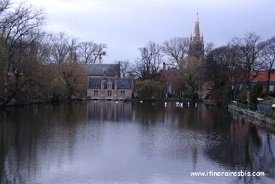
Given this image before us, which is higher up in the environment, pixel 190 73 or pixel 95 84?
pixel 190 73

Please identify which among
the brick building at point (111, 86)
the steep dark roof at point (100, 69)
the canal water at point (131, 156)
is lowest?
the canal water at point (131, 156)

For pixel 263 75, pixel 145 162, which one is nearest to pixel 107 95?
pixel 263 75

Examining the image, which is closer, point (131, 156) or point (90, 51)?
point (131, 156)

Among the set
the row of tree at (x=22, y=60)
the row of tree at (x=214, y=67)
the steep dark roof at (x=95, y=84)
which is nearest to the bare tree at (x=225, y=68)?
the row of tree at (x=214, y=67)

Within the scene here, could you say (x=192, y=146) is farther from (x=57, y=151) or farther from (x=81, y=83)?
(x=81, y=83)

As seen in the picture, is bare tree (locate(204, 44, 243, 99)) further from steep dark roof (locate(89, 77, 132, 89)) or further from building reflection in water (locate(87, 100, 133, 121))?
steep dark roof (locate(89, 77, 132, 89))

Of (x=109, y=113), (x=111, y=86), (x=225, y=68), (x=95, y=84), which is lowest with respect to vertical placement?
(x=109, y=113)

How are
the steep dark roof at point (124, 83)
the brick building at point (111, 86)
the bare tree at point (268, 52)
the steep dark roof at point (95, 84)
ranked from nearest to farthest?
the bare tree at point (268, 52) → the steep dark roof at point (124, 83) → the brick building at point (111, 86) → the steep dark roof at point (95, 84)

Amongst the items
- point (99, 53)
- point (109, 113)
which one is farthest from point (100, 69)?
point (109, 113)

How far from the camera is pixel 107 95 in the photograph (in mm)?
104938

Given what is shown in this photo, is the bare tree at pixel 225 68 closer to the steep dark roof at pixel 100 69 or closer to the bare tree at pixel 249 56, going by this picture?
the bare tree at pixel 249 56

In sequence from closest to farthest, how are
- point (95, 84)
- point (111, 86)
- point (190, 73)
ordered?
point (190, 73) < point (111, 86) < point (95, 84)

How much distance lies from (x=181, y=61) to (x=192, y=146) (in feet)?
218

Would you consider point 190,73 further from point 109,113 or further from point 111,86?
point 109,113
